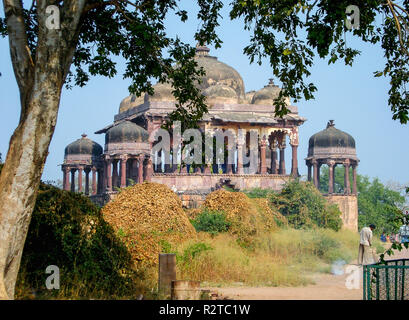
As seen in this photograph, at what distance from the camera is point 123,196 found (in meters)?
15.6

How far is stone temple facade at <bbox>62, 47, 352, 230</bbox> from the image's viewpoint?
103 feet

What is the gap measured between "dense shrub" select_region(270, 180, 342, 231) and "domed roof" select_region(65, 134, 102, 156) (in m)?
11.6

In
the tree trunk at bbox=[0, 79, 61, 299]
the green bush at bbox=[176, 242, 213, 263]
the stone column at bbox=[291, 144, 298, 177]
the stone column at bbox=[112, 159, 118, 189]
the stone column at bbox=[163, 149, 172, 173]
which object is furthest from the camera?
the stone column at bbox=[163, 149, 172, 173]

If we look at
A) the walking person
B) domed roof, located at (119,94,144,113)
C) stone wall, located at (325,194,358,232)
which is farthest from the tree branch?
domed roof, located at (119,94,144,113)

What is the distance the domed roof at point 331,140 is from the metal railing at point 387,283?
2466cm

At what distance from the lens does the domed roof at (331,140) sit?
33.8 m

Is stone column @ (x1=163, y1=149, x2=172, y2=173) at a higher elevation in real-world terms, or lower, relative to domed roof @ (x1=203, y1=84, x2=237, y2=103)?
lower

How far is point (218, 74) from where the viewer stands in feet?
120

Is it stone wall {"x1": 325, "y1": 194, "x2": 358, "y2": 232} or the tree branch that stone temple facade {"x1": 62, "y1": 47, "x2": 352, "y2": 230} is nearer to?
stone wall {"x1": 325, "y1": 194, "x2": 358, "y2": 232}

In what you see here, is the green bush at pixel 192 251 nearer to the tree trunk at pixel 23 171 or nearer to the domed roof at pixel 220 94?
the tree trunk at pixel 23 171

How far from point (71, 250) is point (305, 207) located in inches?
637

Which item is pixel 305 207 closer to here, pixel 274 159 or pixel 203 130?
pixel 203 130

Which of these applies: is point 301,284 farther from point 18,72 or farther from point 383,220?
point 383,220

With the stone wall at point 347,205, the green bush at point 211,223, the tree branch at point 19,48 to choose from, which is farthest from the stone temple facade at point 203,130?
the tree branch at point 19,48
